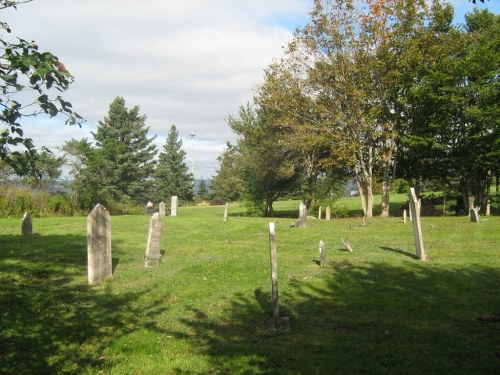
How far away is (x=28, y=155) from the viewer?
5555 millimetres

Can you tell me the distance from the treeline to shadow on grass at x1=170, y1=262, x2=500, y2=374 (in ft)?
67.5

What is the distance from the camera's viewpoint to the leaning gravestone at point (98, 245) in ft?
34.2

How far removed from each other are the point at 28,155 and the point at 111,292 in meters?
4.81

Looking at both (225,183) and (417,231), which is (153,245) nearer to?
(417,231)

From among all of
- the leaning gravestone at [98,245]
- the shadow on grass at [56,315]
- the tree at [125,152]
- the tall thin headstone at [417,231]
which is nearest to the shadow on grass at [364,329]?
the shadow on grass at [56,315]

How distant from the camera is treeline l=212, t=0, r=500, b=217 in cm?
2845

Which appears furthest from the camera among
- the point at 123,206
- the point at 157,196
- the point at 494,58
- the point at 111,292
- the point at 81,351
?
the point at 157,196

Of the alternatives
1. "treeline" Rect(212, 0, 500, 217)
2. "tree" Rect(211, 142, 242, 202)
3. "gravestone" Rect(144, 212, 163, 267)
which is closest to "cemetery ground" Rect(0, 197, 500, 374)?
"gravestone" Rect(144, 212, 163, 267)

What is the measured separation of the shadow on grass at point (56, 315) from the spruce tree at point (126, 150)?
5598cm

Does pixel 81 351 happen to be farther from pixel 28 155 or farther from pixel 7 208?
pixel 7 208

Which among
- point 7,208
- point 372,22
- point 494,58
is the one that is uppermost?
point 372,22

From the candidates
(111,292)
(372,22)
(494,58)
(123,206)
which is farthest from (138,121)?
(111,292)

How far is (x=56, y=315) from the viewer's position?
798 centimetres

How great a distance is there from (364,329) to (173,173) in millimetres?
81718
